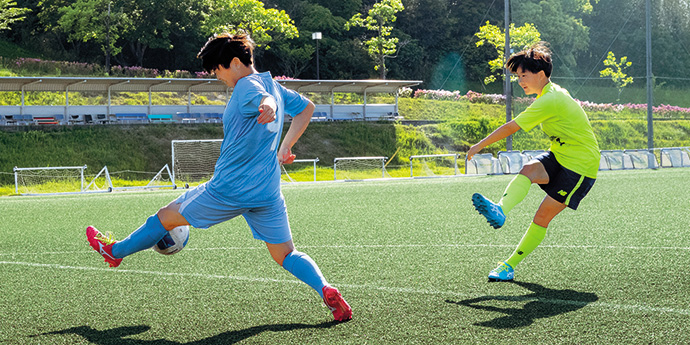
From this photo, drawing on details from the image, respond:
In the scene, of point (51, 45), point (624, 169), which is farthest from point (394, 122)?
point (51, 45)

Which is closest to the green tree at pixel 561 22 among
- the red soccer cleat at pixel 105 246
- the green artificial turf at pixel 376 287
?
the green artificial turf at pixel 376 287

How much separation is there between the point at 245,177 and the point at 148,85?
29.1 metres

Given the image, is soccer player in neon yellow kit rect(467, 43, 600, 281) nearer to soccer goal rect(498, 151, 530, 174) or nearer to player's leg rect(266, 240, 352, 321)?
player's leg rect(266, 240, 352, 321)

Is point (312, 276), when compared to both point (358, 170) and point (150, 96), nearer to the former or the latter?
point (358, 170)

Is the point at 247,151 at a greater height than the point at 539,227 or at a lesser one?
greater

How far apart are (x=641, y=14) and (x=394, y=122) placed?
13.3m

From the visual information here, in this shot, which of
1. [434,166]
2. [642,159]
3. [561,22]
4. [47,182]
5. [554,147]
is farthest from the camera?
[561,22]

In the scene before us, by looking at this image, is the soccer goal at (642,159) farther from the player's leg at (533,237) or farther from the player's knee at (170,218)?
the player's knee at (170,218)

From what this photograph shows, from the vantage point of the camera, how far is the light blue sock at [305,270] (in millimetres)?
3875

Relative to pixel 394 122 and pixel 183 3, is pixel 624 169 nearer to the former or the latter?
pixel 394 122

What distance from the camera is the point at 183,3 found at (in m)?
47.9

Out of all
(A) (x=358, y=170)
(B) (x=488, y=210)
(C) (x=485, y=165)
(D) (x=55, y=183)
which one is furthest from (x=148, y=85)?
(B) (x=488, y=210)

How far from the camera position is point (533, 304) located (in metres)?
4.20

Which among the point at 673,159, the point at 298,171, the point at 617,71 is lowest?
the point at 298,171
